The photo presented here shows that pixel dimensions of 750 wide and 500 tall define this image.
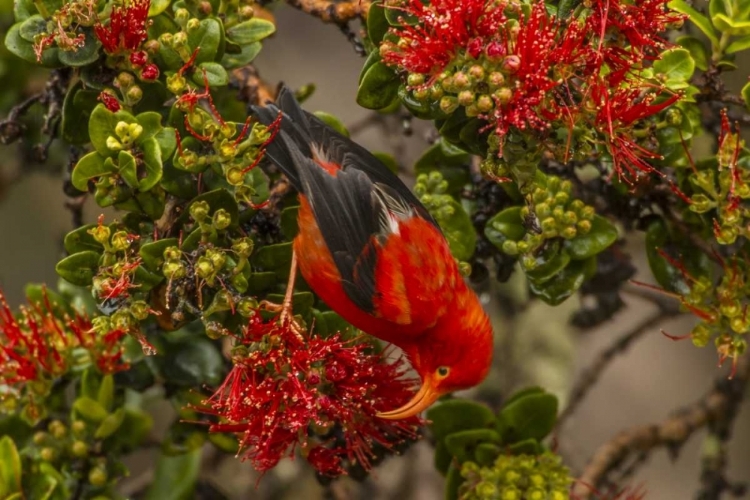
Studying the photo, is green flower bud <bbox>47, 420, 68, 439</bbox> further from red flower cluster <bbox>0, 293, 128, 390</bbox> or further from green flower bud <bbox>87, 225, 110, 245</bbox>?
green flower bud <bbox>87, 225, 110, 245</bbox>

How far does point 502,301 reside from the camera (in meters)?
4.05

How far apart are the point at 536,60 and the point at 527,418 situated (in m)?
1.03

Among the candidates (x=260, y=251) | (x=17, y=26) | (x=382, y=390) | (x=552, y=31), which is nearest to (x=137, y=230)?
(x=260, y=251)

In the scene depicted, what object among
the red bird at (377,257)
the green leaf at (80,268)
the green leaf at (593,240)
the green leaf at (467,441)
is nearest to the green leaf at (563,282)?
the green leaf at (593,240)

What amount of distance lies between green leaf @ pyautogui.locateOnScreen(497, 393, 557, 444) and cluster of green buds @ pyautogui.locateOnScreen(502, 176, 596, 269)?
1.37ft

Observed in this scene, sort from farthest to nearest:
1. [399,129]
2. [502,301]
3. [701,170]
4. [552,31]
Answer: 1. [502,301]
2. [399,129]
3. [701,170]
4. [552,31]

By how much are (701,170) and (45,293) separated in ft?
5.57

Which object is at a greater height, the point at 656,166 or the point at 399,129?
the point at 656,166

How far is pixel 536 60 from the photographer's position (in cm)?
188

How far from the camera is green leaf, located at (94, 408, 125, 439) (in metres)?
2.49

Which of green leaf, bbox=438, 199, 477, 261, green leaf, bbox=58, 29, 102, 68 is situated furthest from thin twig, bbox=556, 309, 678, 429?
green leaf, bbox=58, 29, 102, 68

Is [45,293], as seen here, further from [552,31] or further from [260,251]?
[552,31]

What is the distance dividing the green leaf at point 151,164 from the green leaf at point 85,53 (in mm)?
216

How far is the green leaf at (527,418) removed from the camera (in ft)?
8.16
